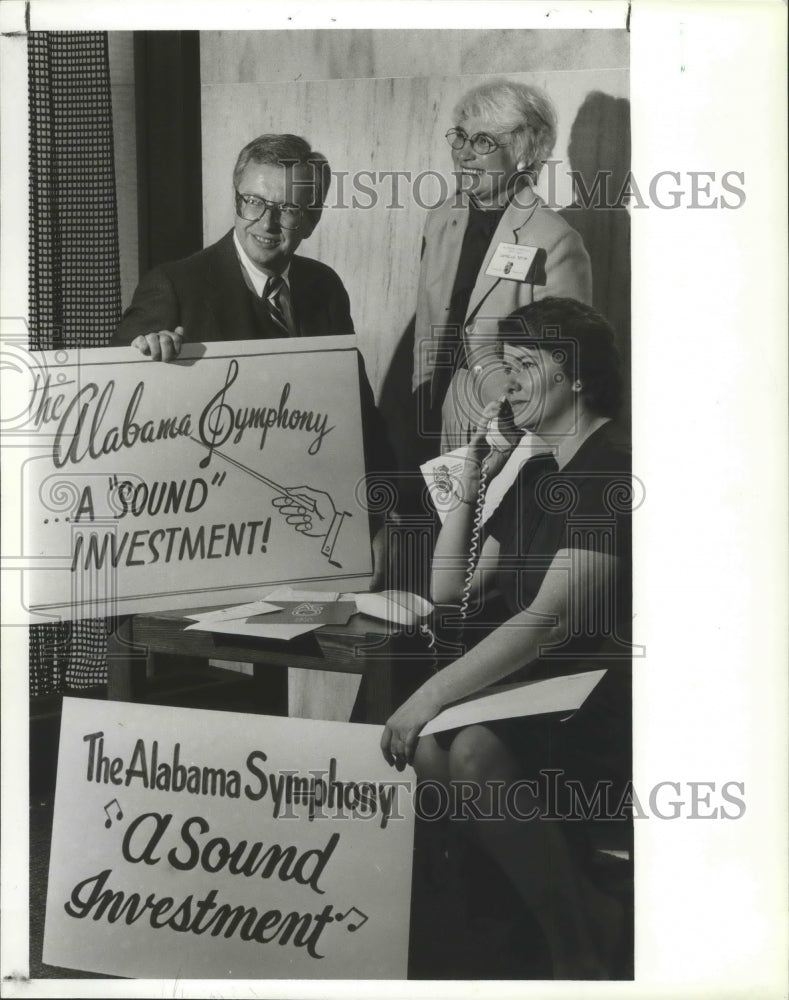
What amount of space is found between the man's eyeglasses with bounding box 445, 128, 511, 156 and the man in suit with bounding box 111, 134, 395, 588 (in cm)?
30

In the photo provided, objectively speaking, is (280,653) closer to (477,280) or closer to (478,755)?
(478,755)

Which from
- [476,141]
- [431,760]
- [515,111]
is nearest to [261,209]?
[476,141]

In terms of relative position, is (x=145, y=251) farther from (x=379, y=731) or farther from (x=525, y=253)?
(x=379, y=731)

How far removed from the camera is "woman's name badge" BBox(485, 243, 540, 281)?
98.2 inches

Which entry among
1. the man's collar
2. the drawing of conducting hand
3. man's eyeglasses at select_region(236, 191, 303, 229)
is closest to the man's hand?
the man's collar

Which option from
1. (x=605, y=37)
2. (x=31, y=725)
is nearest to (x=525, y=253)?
(x=605, y=37)

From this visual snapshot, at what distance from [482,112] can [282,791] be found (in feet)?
5.40

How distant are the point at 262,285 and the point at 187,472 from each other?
48 cm

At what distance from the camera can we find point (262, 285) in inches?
99.9

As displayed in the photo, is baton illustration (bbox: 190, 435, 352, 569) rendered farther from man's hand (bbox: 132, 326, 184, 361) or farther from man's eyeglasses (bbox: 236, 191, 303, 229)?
man's eyeglasses (bbox: 236, 191, 303, 229)

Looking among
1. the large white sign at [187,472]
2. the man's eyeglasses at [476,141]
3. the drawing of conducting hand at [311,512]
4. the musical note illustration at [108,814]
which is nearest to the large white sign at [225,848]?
the musical note illustration at [108,814]

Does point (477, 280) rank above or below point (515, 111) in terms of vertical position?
below

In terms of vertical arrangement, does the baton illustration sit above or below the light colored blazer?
below

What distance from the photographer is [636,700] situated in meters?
2.49
